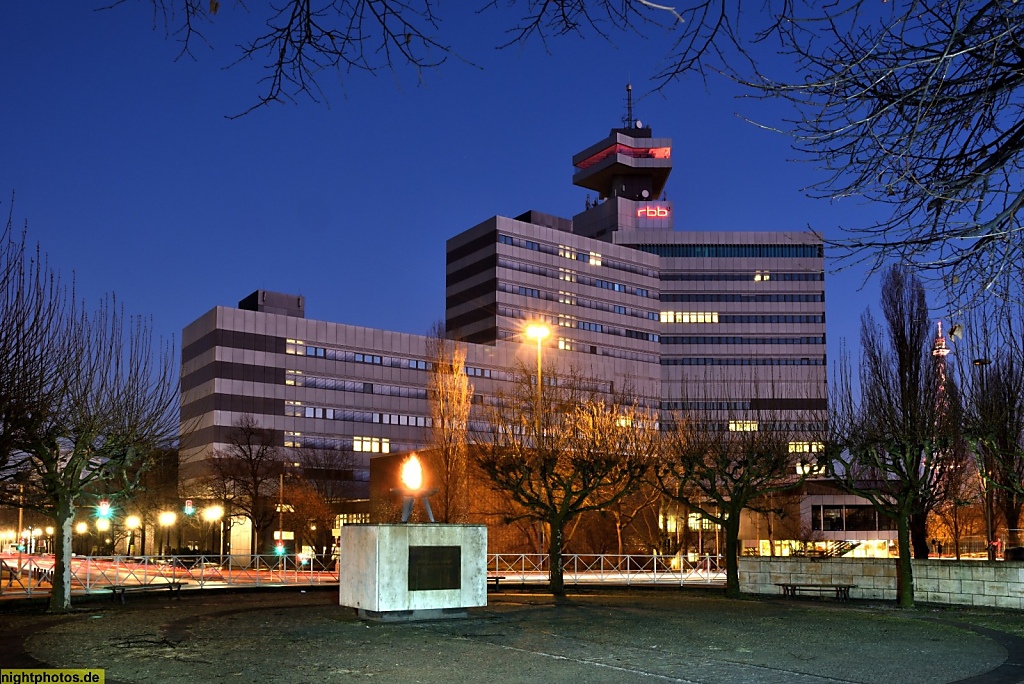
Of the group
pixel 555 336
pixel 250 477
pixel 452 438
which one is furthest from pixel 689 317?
pixel 452 438

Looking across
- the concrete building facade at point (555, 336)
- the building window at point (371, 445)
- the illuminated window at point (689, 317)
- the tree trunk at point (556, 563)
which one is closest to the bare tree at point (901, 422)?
the tree trunk at point (556, 563)

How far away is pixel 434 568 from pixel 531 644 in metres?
4.48

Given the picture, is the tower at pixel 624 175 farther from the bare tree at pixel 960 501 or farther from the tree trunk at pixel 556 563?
the tree trunk at pixel 556 563

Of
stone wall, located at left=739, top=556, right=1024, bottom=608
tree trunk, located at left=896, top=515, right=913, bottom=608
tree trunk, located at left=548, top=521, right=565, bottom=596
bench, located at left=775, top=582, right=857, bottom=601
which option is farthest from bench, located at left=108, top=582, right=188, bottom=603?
tree trunk, located at left=896, top=515, right=913, bottom=608

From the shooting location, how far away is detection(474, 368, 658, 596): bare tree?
32.3 m

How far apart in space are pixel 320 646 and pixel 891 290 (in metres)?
34.2

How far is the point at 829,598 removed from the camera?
29.6m

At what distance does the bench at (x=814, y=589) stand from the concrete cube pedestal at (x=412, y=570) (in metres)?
12.1

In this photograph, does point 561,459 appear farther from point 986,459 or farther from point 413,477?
point 413,477

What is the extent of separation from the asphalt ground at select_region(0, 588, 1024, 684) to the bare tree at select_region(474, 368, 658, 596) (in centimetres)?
666

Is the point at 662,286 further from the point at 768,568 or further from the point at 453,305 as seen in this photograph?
the point at 768,568

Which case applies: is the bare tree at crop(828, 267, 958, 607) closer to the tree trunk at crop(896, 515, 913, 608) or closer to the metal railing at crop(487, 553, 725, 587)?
the tree trunk at crop(896, 515, 913, 608)

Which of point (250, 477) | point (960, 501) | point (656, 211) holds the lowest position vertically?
point (960, 501)

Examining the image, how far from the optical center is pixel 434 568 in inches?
827
